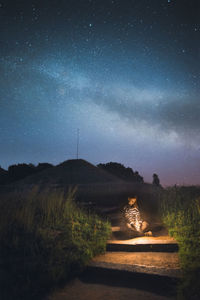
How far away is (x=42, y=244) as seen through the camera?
4828mm

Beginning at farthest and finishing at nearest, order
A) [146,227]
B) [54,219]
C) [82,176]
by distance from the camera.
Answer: [82,176], [146,227], [54,219]

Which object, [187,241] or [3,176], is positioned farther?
[3,176]

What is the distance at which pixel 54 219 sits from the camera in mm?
6445

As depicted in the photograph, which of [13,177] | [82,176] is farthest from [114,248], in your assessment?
[13,177]

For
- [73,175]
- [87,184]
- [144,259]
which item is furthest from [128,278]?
[73,175]

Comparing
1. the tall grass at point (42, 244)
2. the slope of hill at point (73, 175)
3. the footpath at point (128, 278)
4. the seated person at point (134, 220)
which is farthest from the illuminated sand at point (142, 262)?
the slope of hill at point (73, 175)

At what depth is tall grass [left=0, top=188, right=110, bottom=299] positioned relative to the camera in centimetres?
411

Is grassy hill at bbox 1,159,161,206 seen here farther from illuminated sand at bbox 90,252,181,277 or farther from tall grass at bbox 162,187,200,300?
illuminated sand at bbox 90,252,181,277

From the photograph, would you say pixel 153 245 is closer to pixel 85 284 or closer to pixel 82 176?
A: pixel 85 284

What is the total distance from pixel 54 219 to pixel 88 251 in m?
1.75

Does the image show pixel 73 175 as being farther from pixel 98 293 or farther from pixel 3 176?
pixel 3 176

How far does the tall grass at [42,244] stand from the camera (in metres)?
4.11

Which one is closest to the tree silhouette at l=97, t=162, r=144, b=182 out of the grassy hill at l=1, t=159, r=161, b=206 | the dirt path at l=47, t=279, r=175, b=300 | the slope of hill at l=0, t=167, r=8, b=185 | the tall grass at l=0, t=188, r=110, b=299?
the slope of hill at l=0, t=167, r=8, b=185

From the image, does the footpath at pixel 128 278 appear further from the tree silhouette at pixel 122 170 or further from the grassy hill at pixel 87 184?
the tree silhouette at pixel 122 170
